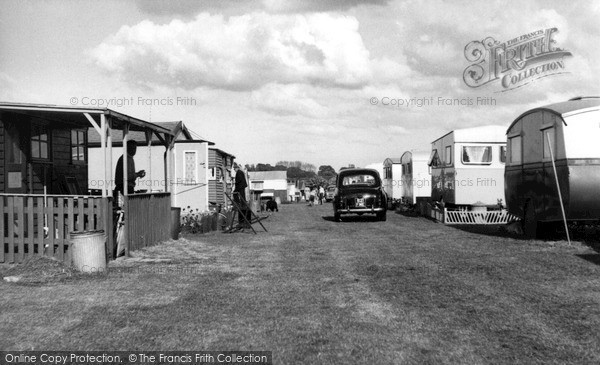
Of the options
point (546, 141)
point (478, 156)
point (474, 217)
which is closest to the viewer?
point (546, 141)

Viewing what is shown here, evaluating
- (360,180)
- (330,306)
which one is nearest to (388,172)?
(360,180)

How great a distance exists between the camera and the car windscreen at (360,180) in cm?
2086

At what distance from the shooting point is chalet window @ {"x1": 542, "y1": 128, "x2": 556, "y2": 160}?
37.9 ft

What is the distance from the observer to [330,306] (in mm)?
6129

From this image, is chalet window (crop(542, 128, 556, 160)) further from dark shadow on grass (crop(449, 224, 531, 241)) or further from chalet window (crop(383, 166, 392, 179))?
chalet window (crop(383, 166, 392, 179))

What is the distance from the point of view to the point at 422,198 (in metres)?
24.1

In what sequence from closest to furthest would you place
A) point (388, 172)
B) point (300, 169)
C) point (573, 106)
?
1. point (573, 106)
2. point (388, 172)
3. point (300, 169)

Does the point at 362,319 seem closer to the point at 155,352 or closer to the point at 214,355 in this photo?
the point at 214,355

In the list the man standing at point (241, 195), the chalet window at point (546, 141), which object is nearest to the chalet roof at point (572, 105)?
the chalet window at point (546, 141)

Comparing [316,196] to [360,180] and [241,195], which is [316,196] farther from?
[241,195]

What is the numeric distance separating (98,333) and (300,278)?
10.8 feet

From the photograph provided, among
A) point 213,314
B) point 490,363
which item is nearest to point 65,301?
point 213,314

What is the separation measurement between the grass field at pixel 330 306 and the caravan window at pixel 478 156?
8538 mm

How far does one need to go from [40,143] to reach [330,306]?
30.9ft
